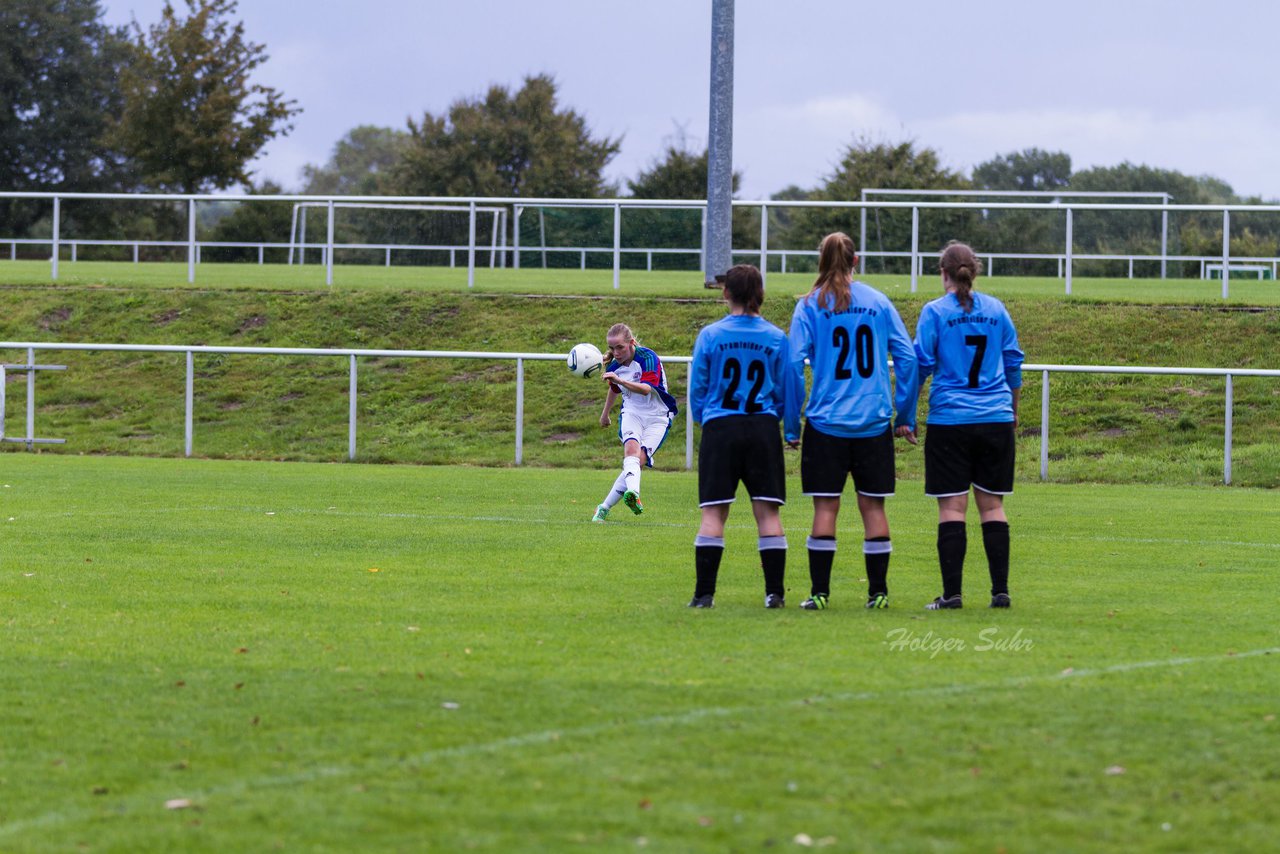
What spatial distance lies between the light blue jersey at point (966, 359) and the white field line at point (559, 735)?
1.83 m

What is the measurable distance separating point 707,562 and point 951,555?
3.94 ft

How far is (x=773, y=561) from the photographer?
26.4 ft

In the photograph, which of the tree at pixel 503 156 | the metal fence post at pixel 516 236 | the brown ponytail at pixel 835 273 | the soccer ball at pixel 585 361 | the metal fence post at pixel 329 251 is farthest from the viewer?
the tree at pixel 503 156

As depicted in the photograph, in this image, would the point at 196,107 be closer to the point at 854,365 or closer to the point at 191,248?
the point at 191,248

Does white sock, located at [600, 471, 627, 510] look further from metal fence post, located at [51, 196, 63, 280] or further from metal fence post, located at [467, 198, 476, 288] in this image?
metal fence post, located at [51, 196, 63, 280]

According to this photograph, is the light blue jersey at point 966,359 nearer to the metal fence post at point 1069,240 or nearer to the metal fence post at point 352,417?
the metal fence post at point 352,417

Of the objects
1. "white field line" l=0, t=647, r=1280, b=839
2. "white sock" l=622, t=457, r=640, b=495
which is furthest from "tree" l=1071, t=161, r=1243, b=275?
"white field line" l=0, t=647, r=1280, b=839

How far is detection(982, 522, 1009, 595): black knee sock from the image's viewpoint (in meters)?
8.07

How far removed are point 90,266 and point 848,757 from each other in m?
25.8

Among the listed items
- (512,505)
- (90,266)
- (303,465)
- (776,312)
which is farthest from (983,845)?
(90,266)

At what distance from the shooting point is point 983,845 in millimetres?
4051

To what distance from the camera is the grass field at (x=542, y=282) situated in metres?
22.8

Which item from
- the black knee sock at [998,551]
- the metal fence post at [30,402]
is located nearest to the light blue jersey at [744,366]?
the black knee sock at [998,551]

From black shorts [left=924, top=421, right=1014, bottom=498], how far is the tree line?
15524 millimetres
